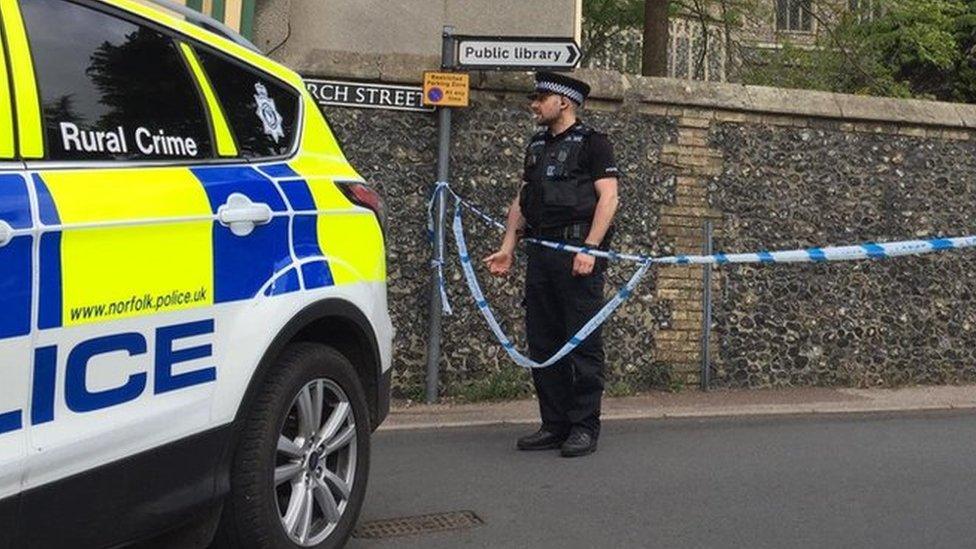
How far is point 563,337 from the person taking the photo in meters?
5.88

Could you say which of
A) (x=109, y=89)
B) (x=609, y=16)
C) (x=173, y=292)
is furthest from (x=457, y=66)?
(x=609, y=16)

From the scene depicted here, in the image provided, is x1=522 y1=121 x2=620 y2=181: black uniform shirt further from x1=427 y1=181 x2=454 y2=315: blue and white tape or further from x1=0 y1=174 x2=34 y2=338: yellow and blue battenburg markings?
x1=0 y1=174 x2=34 y2=338: yellow and blue battenburg markings

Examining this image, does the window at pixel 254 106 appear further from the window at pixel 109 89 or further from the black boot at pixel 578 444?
the black boot at pixel 578 444

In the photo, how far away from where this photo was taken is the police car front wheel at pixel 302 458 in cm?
349

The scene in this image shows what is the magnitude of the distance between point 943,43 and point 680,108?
1145 centimetres

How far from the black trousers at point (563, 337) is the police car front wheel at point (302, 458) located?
1848 mm

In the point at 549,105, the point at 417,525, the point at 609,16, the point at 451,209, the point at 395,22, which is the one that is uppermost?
the point at 609,16

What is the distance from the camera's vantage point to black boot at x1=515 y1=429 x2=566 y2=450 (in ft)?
19.7

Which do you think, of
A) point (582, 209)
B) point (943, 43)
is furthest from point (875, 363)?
point (943, 43)

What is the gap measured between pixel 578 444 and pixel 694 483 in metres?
0.72

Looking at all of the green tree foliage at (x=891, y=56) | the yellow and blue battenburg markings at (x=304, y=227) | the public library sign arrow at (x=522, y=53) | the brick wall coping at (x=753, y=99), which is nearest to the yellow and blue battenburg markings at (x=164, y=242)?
the yellow and blue battenburg markings at (x=304, y=227)

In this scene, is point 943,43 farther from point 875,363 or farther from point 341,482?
point 341,482

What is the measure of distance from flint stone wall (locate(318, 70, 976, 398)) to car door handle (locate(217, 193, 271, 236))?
4246 millimetres

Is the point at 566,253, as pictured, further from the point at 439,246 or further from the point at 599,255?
the point at 439,246
